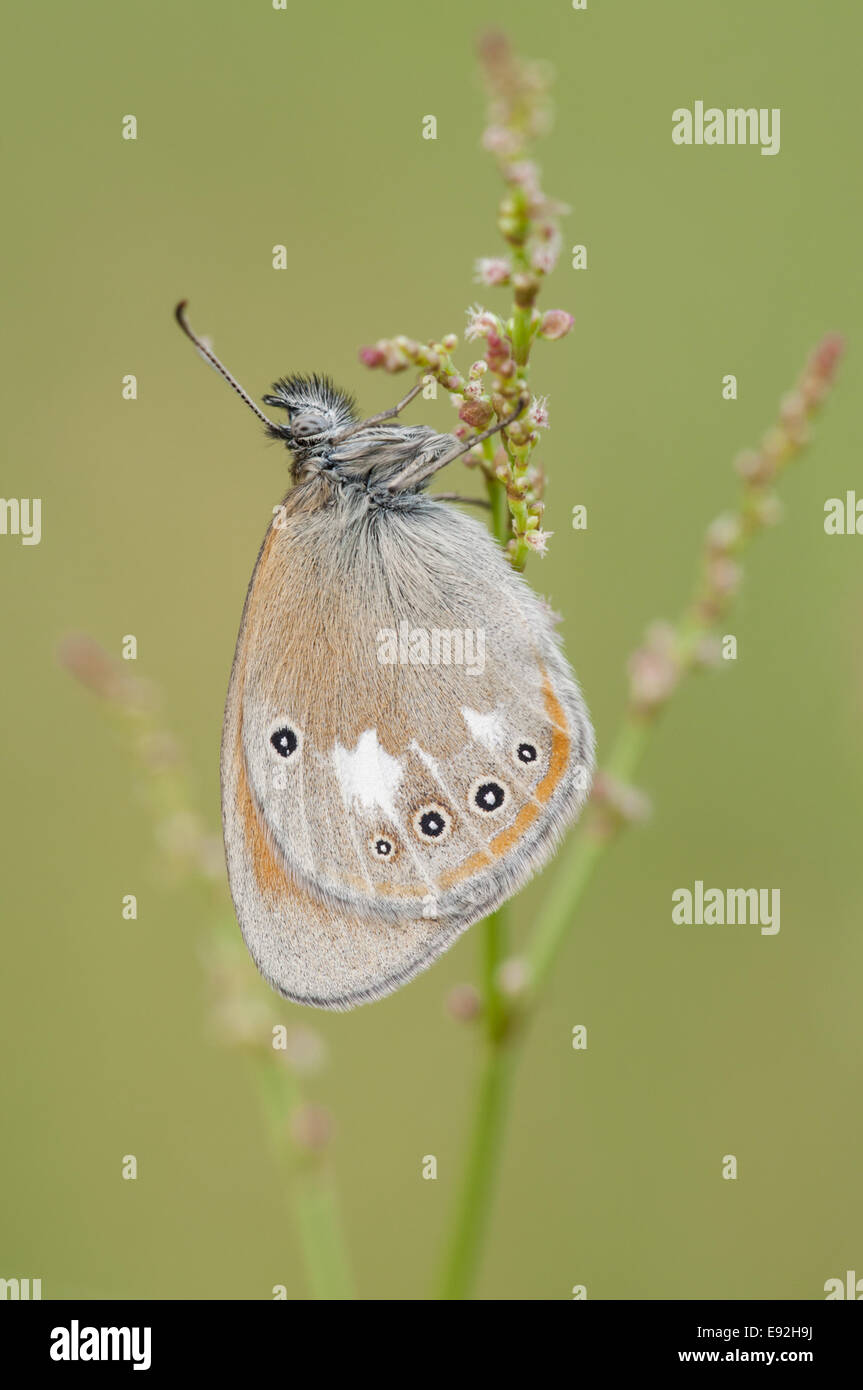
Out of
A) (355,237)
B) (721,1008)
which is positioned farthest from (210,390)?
(721,1008)

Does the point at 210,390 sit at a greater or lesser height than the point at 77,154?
lesser

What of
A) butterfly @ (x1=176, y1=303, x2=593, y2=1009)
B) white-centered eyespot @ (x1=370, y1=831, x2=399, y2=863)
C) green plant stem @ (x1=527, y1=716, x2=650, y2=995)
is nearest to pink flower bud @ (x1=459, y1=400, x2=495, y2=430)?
butterfly @ (x1=176, y1=303, x2=593, y2=1009)

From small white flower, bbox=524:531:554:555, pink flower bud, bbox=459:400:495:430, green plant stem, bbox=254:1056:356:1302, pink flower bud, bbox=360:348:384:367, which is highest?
pink flower bud, bbox=360:348:384:367

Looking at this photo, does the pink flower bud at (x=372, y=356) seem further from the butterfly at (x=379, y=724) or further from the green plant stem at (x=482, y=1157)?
the green plant stem at (x=482, y=1157)

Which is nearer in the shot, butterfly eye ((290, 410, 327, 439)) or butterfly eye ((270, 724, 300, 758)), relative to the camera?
butterfly eye ((270, 724, 300, 758))

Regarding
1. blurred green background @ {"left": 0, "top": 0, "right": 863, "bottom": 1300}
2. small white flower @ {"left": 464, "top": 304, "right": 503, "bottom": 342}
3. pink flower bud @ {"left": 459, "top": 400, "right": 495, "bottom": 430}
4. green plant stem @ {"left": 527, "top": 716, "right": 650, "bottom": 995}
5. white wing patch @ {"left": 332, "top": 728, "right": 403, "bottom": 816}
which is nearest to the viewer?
green plant stem @ {"left": 527, "top": 716, "right": 650, "bottom": 995}

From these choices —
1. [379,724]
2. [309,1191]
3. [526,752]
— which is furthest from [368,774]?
[309,1191]

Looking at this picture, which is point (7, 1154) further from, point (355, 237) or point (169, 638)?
point (355, 237)

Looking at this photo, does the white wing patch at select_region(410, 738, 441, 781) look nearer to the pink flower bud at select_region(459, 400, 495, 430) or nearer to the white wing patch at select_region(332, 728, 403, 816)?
the white wing patch at select_region(332, 728, 403, 816)
